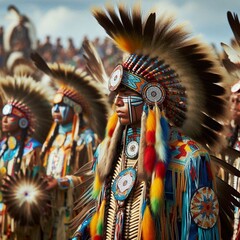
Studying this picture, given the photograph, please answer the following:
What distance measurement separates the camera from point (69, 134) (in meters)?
7.33

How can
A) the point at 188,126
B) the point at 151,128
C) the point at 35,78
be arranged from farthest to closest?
1. the point at 35,78
2. the point at 188,126
3. the point at 151,128

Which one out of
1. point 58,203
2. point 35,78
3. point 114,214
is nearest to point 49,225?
point 58,203

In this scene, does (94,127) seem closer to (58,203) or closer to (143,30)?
(58,203)

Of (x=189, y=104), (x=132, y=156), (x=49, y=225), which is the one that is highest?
(x=189, y=104)

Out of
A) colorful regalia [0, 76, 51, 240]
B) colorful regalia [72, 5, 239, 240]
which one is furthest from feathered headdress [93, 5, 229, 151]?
colorful regalia [0, 76, 51, 240]

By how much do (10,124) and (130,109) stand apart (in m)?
3.60

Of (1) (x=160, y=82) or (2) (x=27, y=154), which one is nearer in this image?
(1) (x=160, y=82)

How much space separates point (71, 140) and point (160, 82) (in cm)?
320

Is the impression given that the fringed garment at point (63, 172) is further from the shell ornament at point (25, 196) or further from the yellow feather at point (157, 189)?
the yellow feather at point (157, 189)

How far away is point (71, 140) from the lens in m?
7.24

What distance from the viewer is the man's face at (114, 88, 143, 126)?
13.5 ft

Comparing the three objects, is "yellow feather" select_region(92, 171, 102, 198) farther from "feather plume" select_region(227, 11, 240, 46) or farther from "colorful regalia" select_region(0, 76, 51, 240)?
"colorful regalia" select_region(0, 76, 51, 240)

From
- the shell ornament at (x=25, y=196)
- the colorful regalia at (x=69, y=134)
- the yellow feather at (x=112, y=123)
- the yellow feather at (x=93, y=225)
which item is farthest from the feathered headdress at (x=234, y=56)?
the shell ornament at (x=25, y=196)

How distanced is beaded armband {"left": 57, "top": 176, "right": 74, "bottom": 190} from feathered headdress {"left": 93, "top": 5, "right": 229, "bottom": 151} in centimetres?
275
